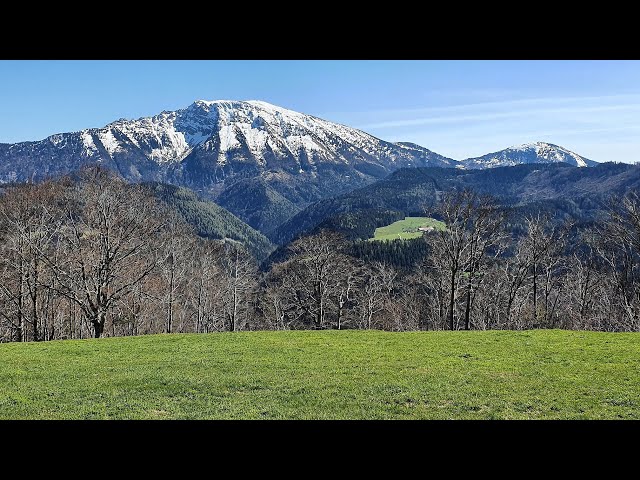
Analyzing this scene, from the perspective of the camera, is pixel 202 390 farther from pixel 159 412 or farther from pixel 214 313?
pixel 214 313

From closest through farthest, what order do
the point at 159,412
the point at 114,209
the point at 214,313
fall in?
the point at 159,412, the point at 114,209, the point at 214,313

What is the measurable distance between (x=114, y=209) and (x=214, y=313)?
32.9 meters

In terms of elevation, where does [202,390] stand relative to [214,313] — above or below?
above

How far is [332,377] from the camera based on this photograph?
17.8 m

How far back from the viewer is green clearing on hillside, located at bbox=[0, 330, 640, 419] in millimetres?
13750

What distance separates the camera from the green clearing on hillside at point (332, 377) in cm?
1375
